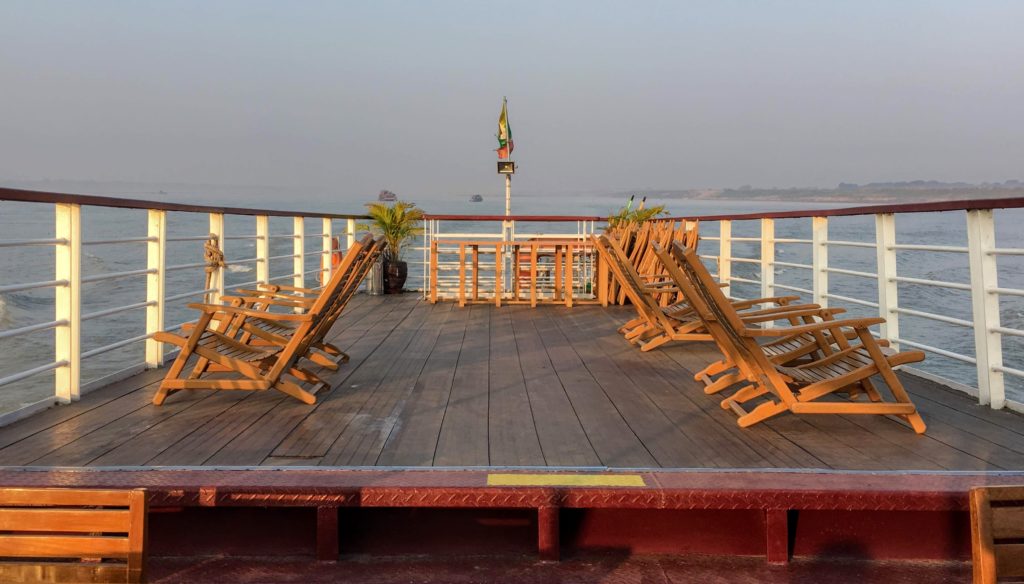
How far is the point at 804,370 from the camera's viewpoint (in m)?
3.00

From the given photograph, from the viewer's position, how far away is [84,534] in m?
1.24

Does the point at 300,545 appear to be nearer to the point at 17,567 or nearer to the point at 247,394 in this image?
the point at 17,567

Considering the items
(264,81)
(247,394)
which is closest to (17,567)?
(247,394)

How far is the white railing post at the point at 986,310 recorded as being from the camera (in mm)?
3140

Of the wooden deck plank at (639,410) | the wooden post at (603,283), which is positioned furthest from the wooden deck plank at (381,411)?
the wooden post at (603,283)

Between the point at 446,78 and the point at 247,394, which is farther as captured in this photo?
the point at 446,78

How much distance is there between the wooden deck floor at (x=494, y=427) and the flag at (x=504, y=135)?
35.6ft

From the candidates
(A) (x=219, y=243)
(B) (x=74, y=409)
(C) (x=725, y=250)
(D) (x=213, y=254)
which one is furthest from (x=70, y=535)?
(C) (x=725, y=250)

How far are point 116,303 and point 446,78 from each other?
1556 cm

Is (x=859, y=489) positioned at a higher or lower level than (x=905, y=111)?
lower

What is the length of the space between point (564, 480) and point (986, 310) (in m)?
2.32

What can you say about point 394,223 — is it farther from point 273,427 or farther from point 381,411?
point 273,427

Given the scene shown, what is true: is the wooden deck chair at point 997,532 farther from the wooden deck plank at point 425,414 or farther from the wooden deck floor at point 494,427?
A: the wooden deck plank at point 425,414

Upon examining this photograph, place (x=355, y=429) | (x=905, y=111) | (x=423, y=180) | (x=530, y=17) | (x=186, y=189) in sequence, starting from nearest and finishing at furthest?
(x=355, y=429) < (x=530, y=17) < (x=905, y=111) < (x=423, y=180) < (x=186, y=189)
